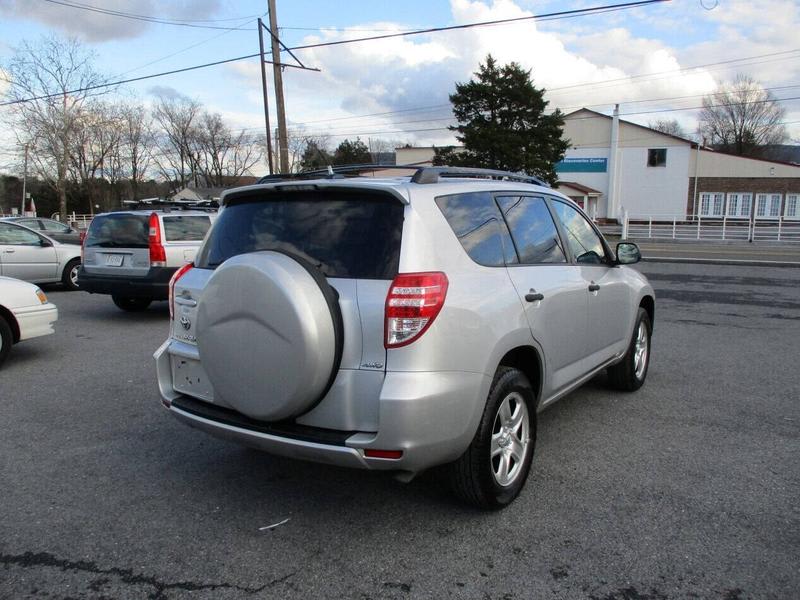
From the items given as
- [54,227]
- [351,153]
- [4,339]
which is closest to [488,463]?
[4,339]

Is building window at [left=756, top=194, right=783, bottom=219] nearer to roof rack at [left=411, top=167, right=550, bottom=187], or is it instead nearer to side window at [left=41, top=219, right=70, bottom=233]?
side window at [left=41, top=219, right=70, bottom=233]

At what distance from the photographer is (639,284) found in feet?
18.2

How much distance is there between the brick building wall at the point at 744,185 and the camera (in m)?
51.1

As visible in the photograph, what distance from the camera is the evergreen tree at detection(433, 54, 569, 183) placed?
3678 centimetres

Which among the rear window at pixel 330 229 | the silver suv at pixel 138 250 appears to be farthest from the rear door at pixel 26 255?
the rear window at pixel 330 229

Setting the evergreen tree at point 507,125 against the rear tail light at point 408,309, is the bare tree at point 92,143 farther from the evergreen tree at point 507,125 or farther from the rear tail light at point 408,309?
the rear tail light at point 408,309

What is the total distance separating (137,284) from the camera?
9.09m

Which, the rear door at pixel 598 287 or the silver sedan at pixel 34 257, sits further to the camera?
the silver sedan at pixel 34 257

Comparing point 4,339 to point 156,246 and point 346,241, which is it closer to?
point 156,246

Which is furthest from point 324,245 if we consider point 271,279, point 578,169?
point 578,169

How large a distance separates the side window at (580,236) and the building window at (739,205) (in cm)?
5428

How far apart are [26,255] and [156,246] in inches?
198

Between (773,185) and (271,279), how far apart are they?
58.5 m

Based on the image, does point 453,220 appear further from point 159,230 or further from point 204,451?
point 159,230
